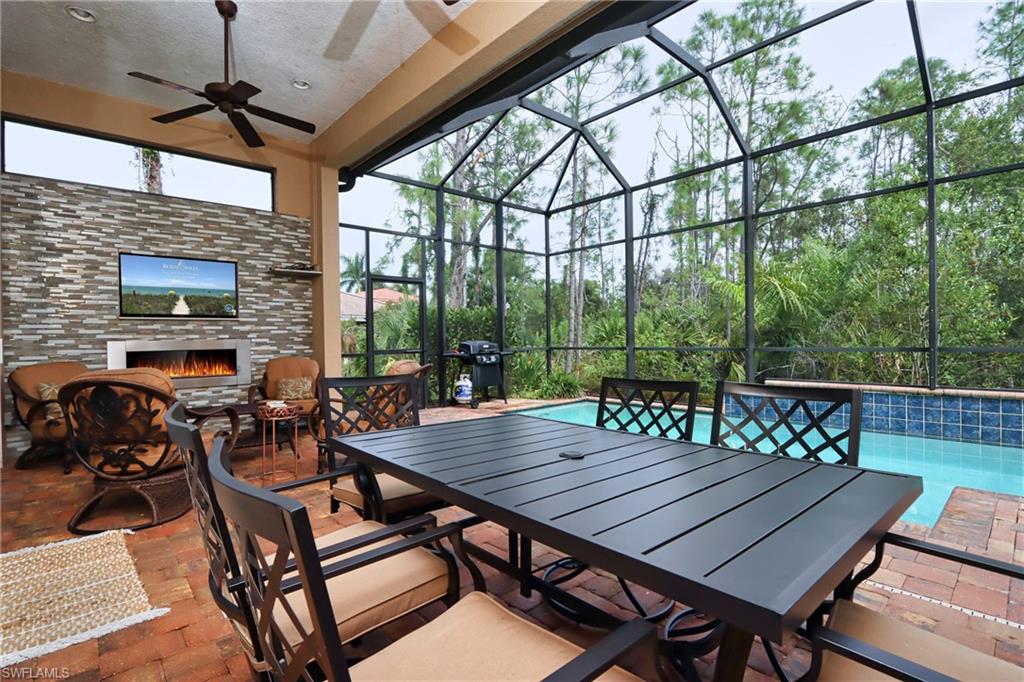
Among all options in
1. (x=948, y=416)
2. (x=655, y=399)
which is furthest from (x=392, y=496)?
(x=948, y=416)

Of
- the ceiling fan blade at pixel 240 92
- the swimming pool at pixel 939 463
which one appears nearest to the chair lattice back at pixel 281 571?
the swimming pool at pixel 939 463

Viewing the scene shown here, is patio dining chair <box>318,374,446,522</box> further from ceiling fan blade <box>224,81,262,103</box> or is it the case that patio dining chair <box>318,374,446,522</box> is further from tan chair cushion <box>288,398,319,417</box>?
ceiling fan blade <box>224,81,262,103</box>

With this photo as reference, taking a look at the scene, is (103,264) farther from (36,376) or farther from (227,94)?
(227,94)

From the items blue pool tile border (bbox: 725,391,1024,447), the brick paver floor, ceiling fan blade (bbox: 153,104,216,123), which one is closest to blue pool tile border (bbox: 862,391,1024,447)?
blue pool tile border (bbox: 725,391,1024,447)

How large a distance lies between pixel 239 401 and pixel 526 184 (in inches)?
224

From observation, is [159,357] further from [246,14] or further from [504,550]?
[504,550]

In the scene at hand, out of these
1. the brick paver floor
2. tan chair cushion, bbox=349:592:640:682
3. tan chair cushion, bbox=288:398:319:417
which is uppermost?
tan chair cushion, bbox=288:398:319:417

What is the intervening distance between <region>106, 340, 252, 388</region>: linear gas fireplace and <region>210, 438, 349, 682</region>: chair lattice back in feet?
17.4

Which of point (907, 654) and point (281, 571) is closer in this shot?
point (281, 571)

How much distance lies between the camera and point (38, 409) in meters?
4.20

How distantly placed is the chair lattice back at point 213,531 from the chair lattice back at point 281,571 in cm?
14

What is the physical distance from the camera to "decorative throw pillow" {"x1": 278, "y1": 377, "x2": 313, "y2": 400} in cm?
543

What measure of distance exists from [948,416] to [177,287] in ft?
28.5

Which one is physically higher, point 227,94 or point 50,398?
point 227,94
